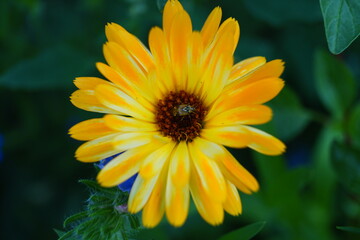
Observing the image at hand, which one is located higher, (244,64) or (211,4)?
(211,4)

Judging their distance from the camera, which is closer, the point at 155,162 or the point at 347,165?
the point at 155,162

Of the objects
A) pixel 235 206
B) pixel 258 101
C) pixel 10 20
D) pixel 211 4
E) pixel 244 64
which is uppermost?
pixel 10 20

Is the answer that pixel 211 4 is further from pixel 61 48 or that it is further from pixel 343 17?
pixel 343 17

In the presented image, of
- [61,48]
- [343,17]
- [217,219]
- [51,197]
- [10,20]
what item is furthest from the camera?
[51,197]

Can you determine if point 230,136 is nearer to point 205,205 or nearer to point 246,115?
point 246,115

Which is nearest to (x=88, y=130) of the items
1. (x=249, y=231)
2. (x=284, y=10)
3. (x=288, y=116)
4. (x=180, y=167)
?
(x=180, y=167)

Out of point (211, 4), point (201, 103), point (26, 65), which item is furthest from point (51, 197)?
point (201, 103)

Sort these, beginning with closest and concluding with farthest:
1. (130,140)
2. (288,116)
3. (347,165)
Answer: (130,140), (347,165), (288,116)

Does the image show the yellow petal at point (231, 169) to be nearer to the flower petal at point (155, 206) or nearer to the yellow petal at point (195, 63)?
the flower petal at point (155, 206)
